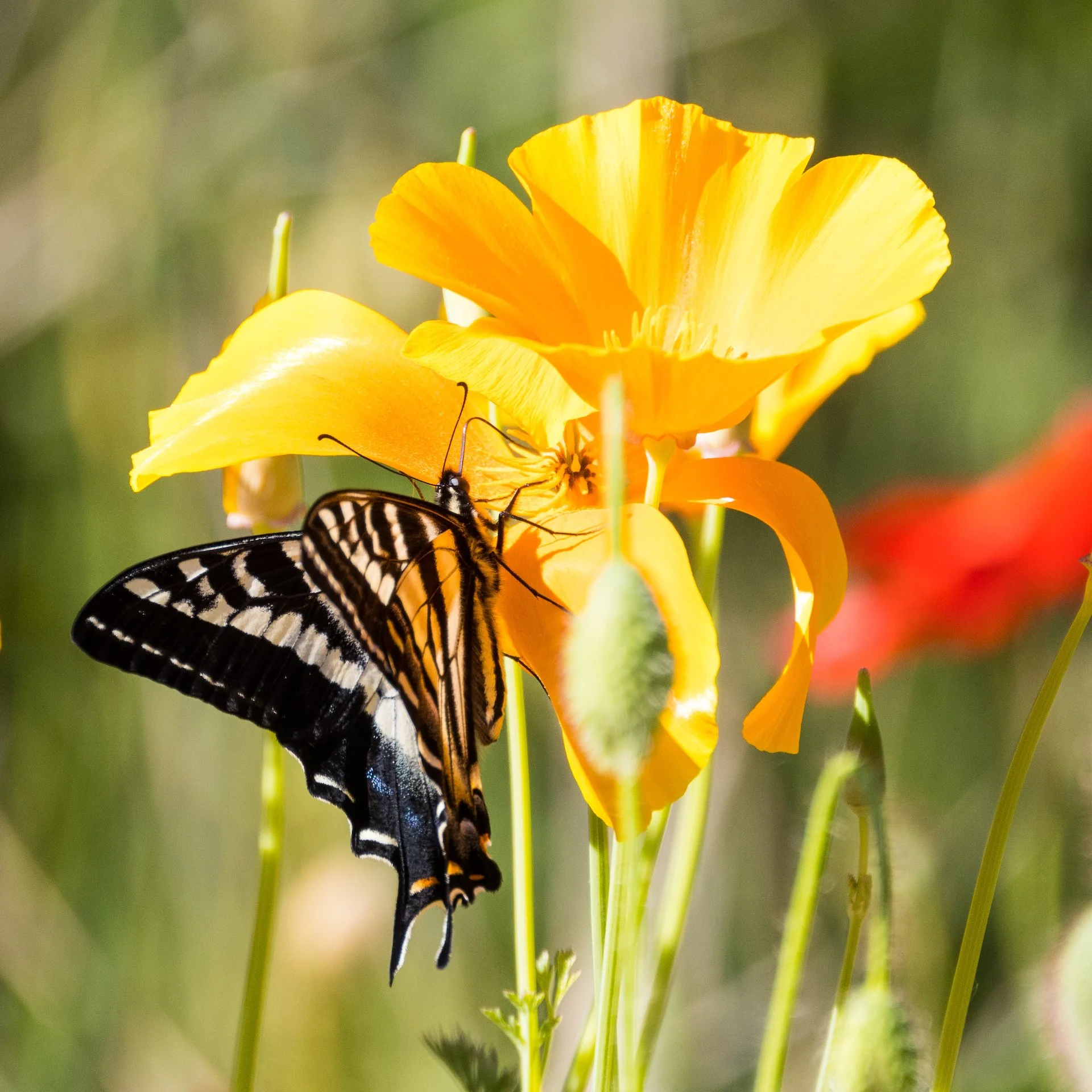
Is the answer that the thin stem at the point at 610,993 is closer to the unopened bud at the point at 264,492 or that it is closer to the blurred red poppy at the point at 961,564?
the unopened bud at the point at 264,492

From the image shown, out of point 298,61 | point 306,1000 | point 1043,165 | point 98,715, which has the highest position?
point 298,61

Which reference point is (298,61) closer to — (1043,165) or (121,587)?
(1043,165)

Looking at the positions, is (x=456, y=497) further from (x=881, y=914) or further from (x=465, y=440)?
(x=881, y=914)

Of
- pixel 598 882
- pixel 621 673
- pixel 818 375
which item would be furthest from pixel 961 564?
pixel 621 673

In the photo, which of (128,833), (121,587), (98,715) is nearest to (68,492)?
(98,715)

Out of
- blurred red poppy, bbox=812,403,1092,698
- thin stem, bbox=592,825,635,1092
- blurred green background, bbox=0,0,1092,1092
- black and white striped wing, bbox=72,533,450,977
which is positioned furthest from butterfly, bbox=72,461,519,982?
blurred green background, bbox=0,0,1092,1092

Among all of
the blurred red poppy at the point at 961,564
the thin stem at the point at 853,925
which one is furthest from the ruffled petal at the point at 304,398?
the blurred red poppy at the point at 961,564
